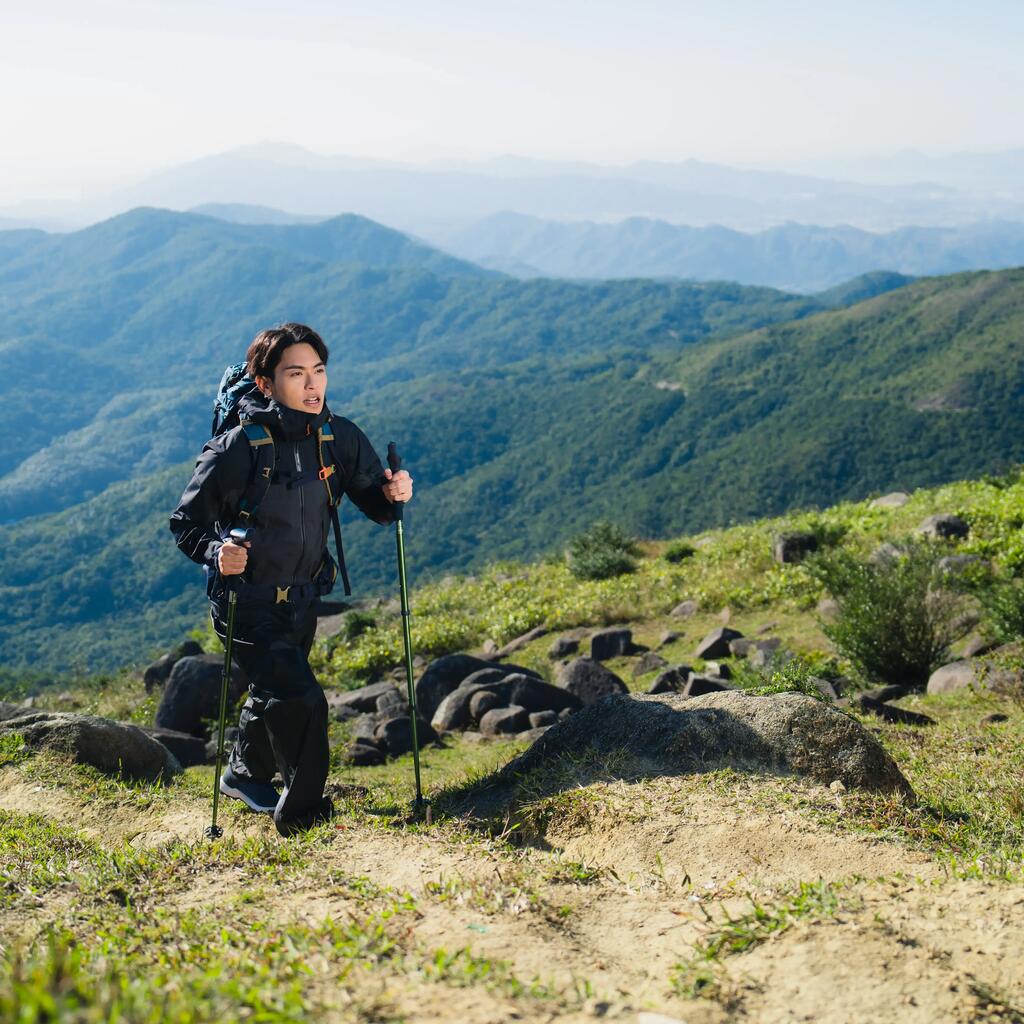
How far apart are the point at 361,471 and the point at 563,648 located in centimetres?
740

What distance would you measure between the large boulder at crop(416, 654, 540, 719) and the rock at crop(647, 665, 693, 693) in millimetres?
1634

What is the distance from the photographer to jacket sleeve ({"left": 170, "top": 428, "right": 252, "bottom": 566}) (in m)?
5.09

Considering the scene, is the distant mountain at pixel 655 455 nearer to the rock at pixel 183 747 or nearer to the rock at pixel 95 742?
the rock at pixel 183 747

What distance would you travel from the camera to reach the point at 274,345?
530 centimetres

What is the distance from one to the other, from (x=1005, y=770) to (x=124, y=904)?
500cm

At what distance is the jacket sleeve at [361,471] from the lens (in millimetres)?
5609

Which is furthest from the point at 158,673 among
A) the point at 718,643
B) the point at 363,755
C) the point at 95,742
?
the point at 718,643

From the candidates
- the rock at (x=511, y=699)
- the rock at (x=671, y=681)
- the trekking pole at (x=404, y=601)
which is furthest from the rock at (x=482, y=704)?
the trekking pole at (x=404, y=601)

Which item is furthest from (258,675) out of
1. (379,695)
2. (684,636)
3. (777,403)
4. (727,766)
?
(777,403)

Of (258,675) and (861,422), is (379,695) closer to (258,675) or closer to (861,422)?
(258,675)

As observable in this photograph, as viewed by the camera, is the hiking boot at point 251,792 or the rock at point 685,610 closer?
the hiking boot at point 251,792

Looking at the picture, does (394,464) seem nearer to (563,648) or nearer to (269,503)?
(269,503)

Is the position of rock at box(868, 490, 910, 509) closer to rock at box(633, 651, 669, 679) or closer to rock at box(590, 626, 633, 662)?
rock at box(590, 626, 633, 662)

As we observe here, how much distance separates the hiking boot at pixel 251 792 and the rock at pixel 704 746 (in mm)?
1068
